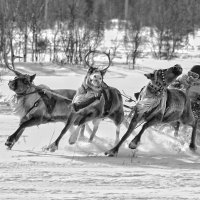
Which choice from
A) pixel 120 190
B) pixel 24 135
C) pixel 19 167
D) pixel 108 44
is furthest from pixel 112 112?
pixel 108 44

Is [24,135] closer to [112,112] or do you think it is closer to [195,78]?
[112,112]

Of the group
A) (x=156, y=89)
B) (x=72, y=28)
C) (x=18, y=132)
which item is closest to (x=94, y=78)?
(x=156, y=89)

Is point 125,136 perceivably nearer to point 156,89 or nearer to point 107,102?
point 156,89

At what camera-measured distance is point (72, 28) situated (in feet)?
83.9

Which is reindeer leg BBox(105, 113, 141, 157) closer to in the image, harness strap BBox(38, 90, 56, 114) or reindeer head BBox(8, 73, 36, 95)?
harness strap BBox(38, 90, 56, 114)

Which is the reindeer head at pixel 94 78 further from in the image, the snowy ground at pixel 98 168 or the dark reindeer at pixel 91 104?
the snowy ground at pixel 98 168

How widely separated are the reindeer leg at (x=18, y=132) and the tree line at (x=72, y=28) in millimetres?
8322

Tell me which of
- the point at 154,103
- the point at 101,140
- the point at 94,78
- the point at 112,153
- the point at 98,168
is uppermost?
the point at 94,78

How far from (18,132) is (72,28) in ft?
62.0

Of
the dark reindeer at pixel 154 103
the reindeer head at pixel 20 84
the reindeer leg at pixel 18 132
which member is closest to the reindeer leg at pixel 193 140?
the dark reindeer at pixel 154 103

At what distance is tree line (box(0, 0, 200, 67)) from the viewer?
78.4ft

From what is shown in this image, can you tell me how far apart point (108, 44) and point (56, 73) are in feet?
54.1

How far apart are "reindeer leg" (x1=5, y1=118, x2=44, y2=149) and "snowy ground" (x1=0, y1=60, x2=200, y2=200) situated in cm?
12

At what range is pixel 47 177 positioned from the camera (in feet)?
16.8
